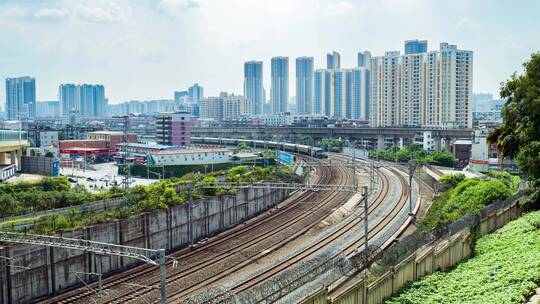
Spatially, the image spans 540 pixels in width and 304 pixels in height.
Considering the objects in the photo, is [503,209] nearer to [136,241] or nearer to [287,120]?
[136,241]

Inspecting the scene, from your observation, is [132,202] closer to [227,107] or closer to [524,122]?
[524,122]

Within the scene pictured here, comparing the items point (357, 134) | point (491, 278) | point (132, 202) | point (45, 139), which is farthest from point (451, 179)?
point (45, 139)

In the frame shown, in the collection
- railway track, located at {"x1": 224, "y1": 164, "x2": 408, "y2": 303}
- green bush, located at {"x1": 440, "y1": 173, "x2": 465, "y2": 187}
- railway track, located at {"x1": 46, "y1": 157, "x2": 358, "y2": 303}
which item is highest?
green bush, located at {"x1": 440, "y1": 173, "x2": 465, "y2": 187}

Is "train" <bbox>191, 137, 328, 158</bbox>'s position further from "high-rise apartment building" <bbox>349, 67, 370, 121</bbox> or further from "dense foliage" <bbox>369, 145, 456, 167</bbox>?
"high-rise apartment building" <bbox>349, 67, 370, 121</bbox>

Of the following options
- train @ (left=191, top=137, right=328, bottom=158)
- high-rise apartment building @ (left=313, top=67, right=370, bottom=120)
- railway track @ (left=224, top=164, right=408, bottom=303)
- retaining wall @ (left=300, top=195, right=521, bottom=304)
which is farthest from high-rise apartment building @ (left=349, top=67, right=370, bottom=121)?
retaining wall @ (left=300, top=195, right=521, bottom=304)

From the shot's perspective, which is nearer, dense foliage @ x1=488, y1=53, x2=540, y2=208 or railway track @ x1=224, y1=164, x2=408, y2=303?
dense foliage @ x1=488, y1=53, x2=540, y2=208

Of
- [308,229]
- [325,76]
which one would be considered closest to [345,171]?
[308,229]
